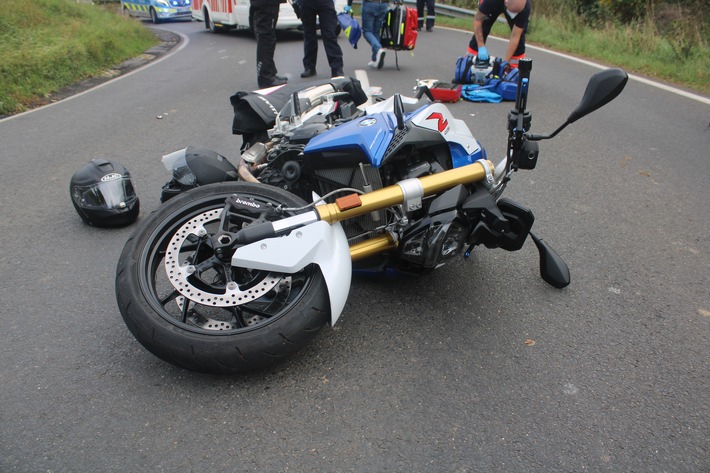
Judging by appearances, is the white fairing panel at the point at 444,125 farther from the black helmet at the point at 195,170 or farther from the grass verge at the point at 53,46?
the grass verge at the point at 53,46

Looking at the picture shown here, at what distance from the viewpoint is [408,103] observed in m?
3.44

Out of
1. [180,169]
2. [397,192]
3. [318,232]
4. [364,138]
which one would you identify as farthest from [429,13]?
[318,232]

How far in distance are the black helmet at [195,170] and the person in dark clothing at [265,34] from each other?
4.62 metres

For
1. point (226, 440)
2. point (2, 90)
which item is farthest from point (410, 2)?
point (226, 440)

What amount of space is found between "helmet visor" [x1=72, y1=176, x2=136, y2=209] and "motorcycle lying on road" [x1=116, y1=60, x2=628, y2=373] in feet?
4.48

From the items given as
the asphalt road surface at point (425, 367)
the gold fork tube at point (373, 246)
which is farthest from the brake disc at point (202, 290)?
the gold fork tube at point (373, 246)

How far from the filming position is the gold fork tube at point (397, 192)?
250cm

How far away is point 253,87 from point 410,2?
37.0 ft

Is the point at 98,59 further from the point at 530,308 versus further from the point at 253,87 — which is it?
the point at 530,308

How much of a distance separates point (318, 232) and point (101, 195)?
6.91 ft

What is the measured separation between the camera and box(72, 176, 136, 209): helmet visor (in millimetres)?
3805

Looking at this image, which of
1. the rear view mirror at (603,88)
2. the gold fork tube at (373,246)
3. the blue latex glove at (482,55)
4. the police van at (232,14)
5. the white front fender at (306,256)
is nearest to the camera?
the rear view mirror at (603,88)

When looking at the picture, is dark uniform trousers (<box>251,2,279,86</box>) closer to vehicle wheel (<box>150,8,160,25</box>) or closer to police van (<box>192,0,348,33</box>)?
police van (<box>192,0,348,33</box>)

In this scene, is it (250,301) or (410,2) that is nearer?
(250,301)
